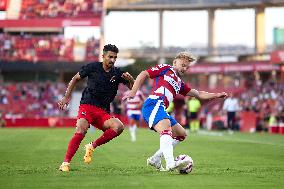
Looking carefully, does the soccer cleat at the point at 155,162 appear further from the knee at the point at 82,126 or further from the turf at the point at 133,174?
the knee at the point at 82,126

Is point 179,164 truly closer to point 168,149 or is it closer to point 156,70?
point 168,149

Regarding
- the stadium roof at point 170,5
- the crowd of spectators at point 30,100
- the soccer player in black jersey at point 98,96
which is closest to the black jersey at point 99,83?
the soccer player in black jersey at point 98,96

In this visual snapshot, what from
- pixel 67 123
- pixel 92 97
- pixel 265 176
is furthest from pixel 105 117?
pixel 67 123

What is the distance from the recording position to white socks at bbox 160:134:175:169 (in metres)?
12.5

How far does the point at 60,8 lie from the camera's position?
6338 centimetres

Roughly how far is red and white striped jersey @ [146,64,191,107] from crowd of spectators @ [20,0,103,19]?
164ft

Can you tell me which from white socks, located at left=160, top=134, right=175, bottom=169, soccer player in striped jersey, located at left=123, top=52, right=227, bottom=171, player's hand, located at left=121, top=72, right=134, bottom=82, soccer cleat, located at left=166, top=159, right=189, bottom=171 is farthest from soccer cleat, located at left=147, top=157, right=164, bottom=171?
player's hand, located at left=121, top=72, right=134, bottom=82

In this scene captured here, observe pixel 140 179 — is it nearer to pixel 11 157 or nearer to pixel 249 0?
pixel 11 157

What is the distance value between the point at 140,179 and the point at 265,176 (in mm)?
2045

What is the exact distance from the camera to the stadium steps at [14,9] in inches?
2475

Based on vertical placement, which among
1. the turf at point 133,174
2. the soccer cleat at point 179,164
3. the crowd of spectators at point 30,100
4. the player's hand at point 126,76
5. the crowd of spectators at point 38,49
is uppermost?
the crowd of spectators at point 38,49

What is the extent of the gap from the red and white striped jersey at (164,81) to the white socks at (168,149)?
2.32 feet

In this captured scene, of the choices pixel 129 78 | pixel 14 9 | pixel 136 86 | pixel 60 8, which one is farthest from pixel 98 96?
pixel 14 9

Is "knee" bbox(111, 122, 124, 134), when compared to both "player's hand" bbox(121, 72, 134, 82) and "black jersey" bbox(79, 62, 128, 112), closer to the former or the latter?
"black jersey" bbox(79, 62, 128, 112)
